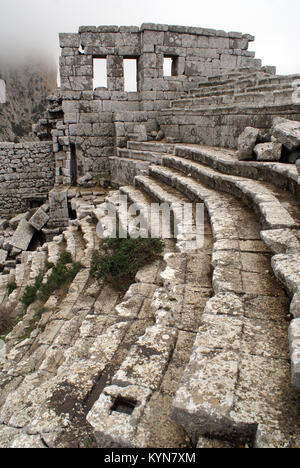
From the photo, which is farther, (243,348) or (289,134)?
(289,134)

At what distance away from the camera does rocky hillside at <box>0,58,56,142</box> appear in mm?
30250

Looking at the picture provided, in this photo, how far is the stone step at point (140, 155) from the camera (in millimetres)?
9745

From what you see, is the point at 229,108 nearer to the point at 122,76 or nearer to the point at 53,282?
the point at 53,282

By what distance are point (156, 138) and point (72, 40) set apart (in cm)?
446

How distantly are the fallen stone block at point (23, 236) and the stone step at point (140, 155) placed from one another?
397cm

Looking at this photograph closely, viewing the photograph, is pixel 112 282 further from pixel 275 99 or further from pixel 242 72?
pixel 242 72

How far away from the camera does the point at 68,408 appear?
254 centimetres

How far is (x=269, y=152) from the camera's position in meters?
5.68

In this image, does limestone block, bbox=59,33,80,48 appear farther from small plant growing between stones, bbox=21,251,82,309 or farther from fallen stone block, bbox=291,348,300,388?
fallen stone block, bbox=291,348,300,388

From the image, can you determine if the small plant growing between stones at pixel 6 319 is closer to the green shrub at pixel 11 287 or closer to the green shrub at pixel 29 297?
the green shrub at pixel 29 297

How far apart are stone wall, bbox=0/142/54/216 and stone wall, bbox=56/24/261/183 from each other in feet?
3.49

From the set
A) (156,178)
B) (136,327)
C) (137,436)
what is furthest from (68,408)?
(156,178)

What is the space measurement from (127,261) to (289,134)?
318cm

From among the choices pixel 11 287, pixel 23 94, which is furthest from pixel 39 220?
pixel 23 94
